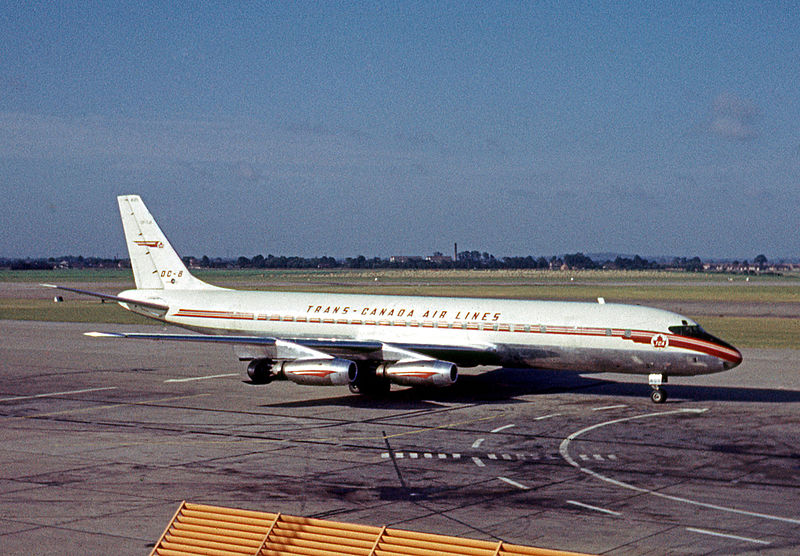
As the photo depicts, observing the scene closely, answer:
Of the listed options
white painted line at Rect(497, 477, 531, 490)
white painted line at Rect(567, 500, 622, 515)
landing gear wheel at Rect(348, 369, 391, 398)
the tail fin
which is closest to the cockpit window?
landing gear wheel at Rect(348, 369, 391, 398)

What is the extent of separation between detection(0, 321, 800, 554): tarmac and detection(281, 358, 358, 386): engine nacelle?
1108mm

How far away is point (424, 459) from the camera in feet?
77.7

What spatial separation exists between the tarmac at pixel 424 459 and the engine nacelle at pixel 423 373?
1061 millimetres

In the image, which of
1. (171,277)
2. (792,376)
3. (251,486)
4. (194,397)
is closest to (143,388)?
(194,397)

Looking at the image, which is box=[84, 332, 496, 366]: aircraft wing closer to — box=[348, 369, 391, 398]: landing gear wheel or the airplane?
the airplane

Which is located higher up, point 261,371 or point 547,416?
point 261,371

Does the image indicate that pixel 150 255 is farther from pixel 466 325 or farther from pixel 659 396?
pixel 659 396

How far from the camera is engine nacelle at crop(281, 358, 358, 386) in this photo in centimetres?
3178

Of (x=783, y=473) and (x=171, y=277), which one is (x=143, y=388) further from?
(x=783, y=473)

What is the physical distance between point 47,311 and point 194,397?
53.8m

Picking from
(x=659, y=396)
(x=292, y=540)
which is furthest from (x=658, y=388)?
(x=292, y=540)

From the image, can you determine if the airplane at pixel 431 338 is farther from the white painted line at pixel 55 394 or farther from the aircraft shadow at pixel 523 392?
the white painted line at pixel 55 394

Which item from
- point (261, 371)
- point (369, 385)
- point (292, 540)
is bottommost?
point (369, 385)

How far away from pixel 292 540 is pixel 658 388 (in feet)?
79.5
